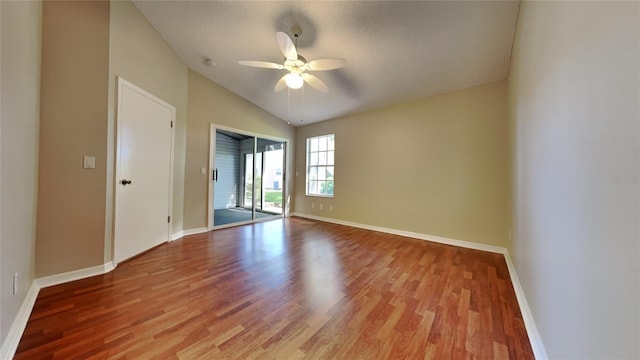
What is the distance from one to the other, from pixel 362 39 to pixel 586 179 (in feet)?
7.86

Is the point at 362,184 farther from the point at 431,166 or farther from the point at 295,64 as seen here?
the point at 295,64

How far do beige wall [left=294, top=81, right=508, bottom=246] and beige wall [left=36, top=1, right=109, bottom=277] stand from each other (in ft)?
12.7

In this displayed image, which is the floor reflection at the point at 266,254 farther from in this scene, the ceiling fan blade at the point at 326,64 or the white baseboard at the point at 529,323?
the ceiling fan blade at the point at 326,64

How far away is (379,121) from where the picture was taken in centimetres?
441

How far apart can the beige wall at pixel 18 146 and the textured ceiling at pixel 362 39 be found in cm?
141

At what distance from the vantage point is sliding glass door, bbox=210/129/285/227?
531cm

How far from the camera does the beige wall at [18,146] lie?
4.12ft

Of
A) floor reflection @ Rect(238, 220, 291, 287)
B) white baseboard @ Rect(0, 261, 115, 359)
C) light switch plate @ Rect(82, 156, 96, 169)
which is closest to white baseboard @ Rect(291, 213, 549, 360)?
floor reflection @ Rect(238, 220, 291, 287)

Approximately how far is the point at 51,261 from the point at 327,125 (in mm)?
4678

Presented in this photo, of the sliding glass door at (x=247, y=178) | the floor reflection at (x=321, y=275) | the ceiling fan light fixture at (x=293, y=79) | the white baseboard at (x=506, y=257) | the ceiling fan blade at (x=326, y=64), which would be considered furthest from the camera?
the sliding glass door at (x=247, y=178)

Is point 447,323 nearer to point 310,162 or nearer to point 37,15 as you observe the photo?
point 37,15

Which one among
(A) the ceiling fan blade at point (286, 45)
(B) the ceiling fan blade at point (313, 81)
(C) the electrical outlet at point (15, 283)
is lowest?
(C) the electrical outlet at point (15, 283)

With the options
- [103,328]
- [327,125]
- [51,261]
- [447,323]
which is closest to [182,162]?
[51,261]

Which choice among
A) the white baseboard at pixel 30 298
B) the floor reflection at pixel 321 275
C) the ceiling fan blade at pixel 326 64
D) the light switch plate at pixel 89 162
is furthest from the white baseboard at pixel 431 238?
the light switch plate at pixel 89 162
